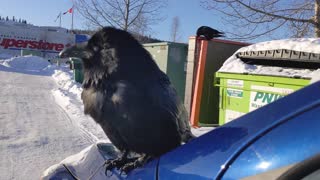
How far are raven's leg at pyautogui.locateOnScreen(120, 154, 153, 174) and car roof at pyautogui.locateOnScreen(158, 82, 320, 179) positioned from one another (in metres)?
0.30

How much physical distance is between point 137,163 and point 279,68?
11.3 ft

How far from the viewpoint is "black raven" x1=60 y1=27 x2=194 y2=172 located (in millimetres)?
1727

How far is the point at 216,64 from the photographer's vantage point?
715 centimetres

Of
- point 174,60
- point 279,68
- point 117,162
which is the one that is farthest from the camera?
point 174,60

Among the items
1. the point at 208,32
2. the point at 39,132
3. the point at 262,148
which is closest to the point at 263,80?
the point at 208,32

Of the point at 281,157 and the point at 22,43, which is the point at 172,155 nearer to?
the point at 281,157

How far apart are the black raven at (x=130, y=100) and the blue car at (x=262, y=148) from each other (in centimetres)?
25

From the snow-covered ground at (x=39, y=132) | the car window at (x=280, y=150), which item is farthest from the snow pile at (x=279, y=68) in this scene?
the car window at (x=280, y=150)

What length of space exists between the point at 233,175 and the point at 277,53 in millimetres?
3616

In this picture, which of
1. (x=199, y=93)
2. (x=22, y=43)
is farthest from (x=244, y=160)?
(x=22, y=43)

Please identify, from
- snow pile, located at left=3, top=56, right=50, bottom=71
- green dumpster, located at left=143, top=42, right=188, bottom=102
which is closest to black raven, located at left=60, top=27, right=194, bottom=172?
green dumpster, located at left=143, top=42, right=188, bottom=102

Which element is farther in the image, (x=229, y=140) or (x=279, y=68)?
(x=279, y=68)

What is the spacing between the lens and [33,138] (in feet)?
19.4

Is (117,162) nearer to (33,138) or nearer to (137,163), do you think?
(137,163)
